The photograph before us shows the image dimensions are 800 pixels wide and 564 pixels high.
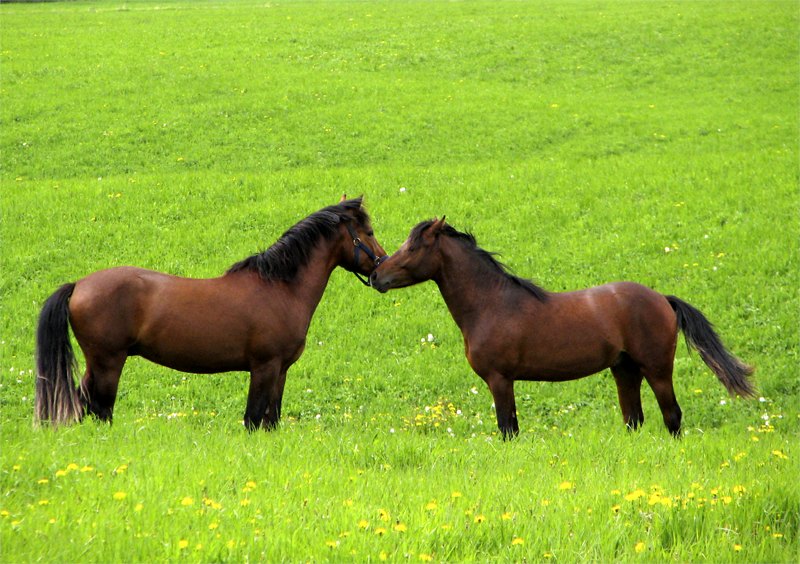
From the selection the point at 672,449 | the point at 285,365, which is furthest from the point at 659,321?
the point at 285,365

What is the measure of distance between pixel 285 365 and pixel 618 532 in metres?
4.42

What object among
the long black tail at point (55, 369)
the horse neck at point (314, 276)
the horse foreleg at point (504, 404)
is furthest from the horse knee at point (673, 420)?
the long black tail at point (55, 369)

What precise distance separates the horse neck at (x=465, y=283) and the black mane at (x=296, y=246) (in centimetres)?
108

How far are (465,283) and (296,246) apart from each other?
1.81 meters

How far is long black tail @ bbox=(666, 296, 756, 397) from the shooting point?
31.9 ft

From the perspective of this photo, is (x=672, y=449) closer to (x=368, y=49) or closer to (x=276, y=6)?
(x=368, y=49)

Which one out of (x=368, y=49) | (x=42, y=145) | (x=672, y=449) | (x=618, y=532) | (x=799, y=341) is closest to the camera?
(x=618, y=532)

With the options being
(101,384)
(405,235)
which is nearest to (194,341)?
(101,384)

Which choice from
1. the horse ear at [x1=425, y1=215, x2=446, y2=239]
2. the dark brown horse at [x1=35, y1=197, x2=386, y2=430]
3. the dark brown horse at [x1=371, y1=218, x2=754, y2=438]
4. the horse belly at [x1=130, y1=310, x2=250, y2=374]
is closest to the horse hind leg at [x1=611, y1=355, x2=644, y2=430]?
the dark brown horse at [x1=371, y1=218, x2=754, y2=438]

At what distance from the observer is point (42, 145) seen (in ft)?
82.5

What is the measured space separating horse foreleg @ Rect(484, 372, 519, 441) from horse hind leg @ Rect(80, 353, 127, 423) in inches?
145

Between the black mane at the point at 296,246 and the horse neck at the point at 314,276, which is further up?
the black mane at the point at 296,246

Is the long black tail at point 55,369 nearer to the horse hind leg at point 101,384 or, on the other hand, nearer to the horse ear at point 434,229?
the horse hind leg at point 101,384

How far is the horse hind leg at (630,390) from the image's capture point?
9970 millimetres
